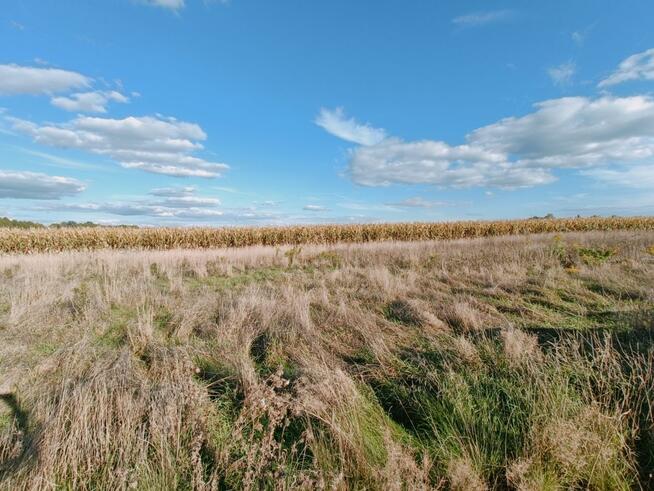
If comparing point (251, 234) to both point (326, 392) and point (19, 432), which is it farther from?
point (326, 392)

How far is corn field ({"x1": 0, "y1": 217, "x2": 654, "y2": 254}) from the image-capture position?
19.4 meters

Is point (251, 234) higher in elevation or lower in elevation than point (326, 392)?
higher

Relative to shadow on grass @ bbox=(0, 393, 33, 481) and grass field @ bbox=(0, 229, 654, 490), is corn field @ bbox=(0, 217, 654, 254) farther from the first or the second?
shadow on grass @ bbox=(0, 393, 33, 481)

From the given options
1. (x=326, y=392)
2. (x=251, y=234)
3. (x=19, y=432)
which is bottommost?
(x=19, y=432)

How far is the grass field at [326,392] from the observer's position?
235 centimetres

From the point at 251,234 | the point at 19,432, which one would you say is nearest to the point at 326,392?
the point at 19,432

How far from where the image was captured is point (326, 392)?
2898 mm

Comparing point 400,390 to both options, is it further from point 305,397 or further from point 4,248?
point 4,248

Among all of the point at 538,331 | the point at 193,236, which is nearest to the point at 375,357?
the point at 538,331

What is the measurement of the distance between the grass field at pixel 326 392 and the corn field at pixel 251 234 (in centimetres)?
1553

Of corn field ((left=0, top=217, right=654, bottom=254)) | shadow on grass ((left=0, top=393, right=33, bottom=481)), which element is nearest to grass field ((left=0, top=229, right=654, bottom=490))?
shadow on grass ((left=0, top=393, right=33, bottom=481))

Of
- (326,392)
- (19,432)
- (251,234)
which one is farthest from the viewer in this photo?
(251,234)

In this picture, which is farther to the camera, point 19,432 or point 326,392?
point 326,392

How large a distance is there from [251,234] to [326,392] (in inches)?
876
